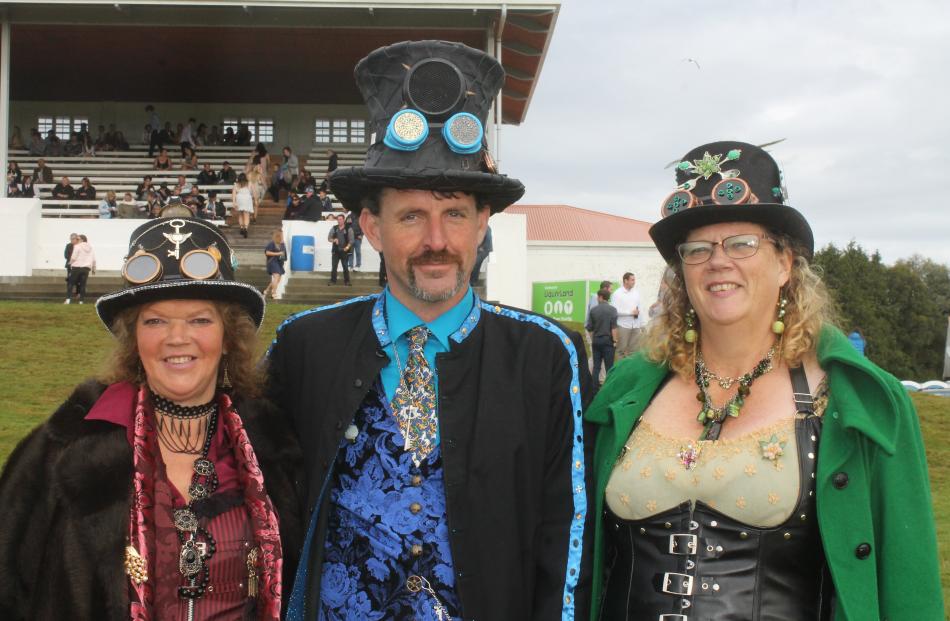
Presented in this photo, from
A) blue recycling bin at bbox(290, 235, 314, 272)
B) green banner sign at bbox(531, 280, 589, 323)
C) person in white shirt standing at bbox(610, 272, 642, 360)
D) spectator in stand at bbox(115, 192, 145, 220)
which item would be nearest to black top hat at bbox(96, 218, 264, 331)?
person in white shirt standing at bbox(610, 272, 642, 360)

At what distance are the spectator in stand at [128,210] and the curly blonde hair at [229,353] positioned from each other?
19.4 meters

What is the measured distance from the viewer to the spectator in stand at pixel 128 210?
842 inches

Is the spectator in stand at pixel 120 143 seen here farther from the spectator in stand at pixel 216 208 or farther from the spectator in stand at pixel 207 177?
the spectator in stand at pixel 216 208

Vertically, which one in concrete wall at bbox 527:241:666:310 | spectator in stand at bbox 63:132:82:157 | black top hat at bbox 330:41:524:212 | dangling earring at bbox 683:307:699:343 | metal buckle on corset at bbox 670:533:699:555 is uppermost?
spectator in stand at bbox 63:132:82:157

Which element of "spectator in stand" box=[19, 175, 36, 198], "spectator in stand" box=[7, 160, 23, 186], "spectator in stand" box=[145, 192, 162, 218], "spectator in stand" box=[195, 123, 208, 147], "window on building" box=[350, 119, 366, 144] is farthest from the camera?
"window on building" box=[350, 119, 366, 144]

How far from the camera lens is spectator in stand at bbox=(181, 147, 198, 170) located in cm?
2598

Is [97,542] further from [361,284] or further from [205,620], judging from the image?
[361,284]

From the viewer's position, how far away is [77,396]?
3.00m

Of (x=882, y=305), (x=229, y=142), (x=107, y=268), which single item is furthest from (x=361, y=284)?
(x=882, y=305)

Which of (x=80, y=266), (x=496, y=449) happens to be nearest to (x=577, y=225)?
(x=80, y=266)

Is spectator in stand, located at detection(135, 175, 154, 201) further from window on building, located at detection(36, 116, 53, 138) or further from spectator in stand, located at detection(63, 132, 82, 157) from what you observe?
window on building, located at detection(36, 116, 53, 138)

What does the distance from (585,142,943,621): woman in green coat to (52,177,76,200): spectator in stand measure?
22.6 metres

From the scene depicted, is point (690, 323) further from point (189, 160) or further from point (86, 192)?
point (189, 160)

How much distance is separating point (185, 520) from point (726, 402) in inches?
71.9
